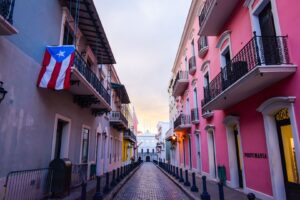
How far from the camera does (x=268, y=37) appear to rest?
683 cm

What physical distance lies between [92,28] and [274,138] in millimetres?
9965

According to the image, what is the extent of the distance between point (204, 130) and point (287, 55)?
9064 millimetres

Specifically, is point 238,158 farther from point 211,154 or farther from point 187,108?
point 187,108

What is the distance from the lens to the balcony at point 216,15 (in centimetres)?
953

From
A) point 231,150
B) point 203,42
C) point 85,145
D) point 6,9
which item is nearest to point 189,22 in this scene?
point 203,42

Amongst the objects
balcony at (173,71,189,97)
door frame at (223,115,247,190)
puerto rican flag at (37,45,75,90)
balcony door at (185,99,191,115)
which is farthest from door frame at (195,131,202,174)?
puerto rican flag at (37,45,75,90)

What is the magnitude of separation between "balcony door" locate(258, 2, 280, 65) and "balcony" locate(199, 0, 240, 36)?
196 cm

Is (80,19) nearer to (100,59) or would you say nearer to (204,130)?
(100,59)

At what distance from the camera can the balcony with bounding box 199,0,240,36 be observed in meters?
9.53

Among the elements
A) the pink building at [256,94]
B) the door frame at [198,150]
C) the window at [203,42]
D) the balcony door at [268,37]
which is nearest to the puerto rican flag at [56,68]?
the pink building at [256,94]

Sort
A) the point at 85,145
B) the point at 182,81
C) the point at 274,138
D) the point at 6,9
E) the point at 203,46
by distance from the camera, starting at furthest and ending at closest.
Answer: the point at 182,81
the point at 203,46
the point at 85,145
the point at 274,138
the point at 6,9

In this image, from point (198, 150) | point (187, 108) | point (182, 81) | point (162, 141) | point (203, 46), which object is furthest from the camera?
point (162, 141)

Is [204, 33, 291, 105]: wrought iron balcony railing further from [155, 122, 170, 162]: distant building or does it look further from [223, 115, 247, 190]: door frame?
[155, 122, 170, 162]: distant building

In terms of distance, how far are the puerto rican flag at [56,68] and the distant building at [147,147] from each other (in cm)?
7434
